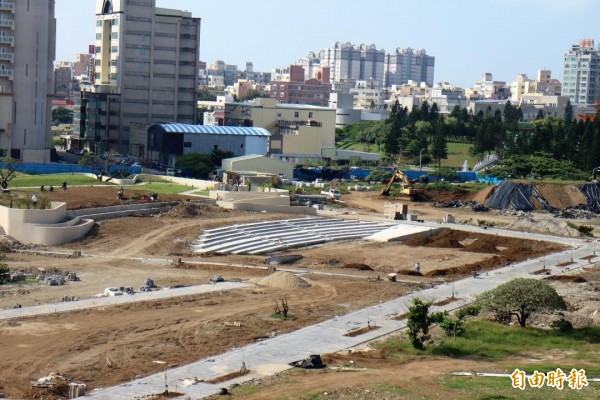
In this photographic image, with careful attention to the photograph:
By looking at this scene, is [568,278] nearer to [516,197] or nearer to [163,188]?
[163,188]

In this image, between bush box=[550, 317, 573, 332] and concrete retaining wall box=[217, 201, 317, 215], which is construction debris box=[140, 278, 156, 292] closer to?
bush box=[550, 317, 573, 332]

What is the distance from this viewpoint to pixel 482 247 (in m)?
60.7

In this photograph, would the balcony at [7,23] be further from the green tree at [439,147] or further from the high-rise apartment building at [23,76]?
the green tree at [439,147]

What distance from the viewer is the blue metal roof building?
9869cm

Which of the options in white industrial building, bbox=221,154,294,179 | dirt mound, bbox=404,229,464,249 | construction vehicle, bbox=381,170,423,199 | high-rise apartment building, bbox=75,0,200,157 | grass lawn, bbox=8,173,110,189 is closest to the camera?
dirt mound, bbox=404,229,464,249

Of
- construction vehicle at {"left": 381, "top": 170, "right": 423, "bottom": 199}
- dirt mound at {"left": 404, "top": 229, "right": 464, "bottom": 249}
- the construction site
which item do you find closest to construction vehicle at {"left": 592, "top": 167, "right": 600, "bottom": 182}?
the construction site

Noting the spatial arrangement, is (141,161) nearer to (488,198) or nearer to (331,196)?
(331,196)

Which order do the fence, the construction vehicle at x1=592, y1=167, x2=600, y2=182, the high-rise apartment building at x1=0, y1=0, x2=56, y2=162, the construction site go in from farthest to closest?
the construction vehicle at x1=592, y1=167, x2=600, y2=182, the high-rise apartment building at x1=0, y1=0, x2=56, y2=162, the fence, the construction site

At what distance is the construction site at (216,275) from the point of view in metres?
31.5

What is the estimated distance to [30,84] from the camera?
94062 millimetres

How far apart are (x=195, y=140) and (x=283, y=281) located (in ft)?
181

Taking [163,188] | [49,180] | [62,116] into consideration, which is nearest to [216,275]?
[163,188]

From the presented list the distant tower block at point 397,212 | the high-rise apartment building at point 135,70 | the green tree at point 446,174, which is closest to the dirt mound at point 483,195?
the green tree at point 446,174

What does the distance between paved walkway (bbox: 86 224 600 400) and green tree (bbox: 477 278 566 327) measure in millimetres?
3232
